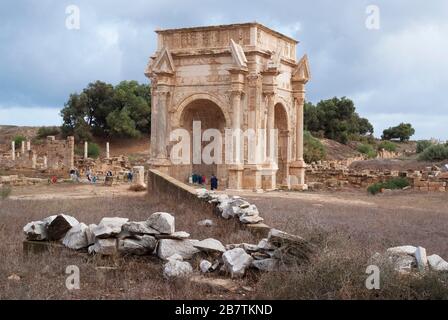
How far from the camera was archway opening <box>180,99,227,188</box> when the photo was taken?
2212cm

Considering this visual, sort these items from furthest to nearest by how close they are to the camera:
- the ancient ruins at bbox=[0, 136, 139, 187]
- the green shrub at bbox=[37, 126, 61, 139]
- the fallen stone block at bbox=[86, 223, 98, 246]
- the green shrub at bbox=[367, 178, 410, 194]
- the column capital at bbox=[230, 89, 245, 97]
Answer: the green shrub at bbox=[37, 126, 61, 139]
the ancient ruins at bbox=[0, 136, 139, 187]
the green shrub at bbox=[367, 178, 410, 194]
the column capital at bbox=[230, 89, 245, 97]
the fallen stone block at bbox=[86, 223, 98, 246]

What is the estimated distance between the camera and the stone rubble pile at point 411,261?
5.17 m

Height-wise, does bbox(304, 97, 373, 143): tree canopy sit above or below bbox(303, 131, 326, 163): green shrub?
Result: above

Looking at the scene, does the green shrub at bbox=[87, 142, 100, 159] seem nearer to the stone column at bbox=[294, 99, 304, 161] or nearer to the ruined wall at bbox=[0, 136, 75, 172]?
the ruined wall at bbox=[0, 136, 75, 172]

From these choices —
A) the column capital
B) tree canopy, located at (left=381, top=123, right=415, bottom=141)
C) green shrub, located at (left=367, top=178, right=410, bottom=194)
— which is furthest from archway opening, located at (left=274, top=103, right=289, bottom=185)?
tree canopy, located at (left=381, top=123, right=415, bottom=141)

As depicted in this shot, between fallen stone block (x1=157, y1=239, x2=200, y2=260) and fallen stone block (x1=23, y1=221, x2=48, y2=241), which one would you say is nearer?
fallen stone block (x1=157, y1=239, x2=200, y2=260)

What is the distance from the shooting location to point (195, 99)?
835 inches

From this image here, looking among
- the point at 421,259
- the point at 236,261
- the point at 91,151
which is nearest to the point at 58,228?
the point at 236,261

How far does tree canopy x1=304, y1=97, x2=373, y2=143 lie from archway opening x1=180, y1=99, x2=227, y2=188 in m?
34.6

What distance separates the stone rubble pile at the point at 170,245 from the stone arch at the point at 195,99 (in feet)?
46.7

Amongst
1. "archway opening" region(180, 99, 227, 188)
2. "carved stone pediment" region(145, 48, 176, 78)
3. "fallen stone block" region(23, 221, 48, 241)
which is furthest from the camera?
"archway opening" region(180, 99, 227, 188)

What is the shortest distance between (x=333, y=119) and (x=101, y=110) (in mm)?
26065
